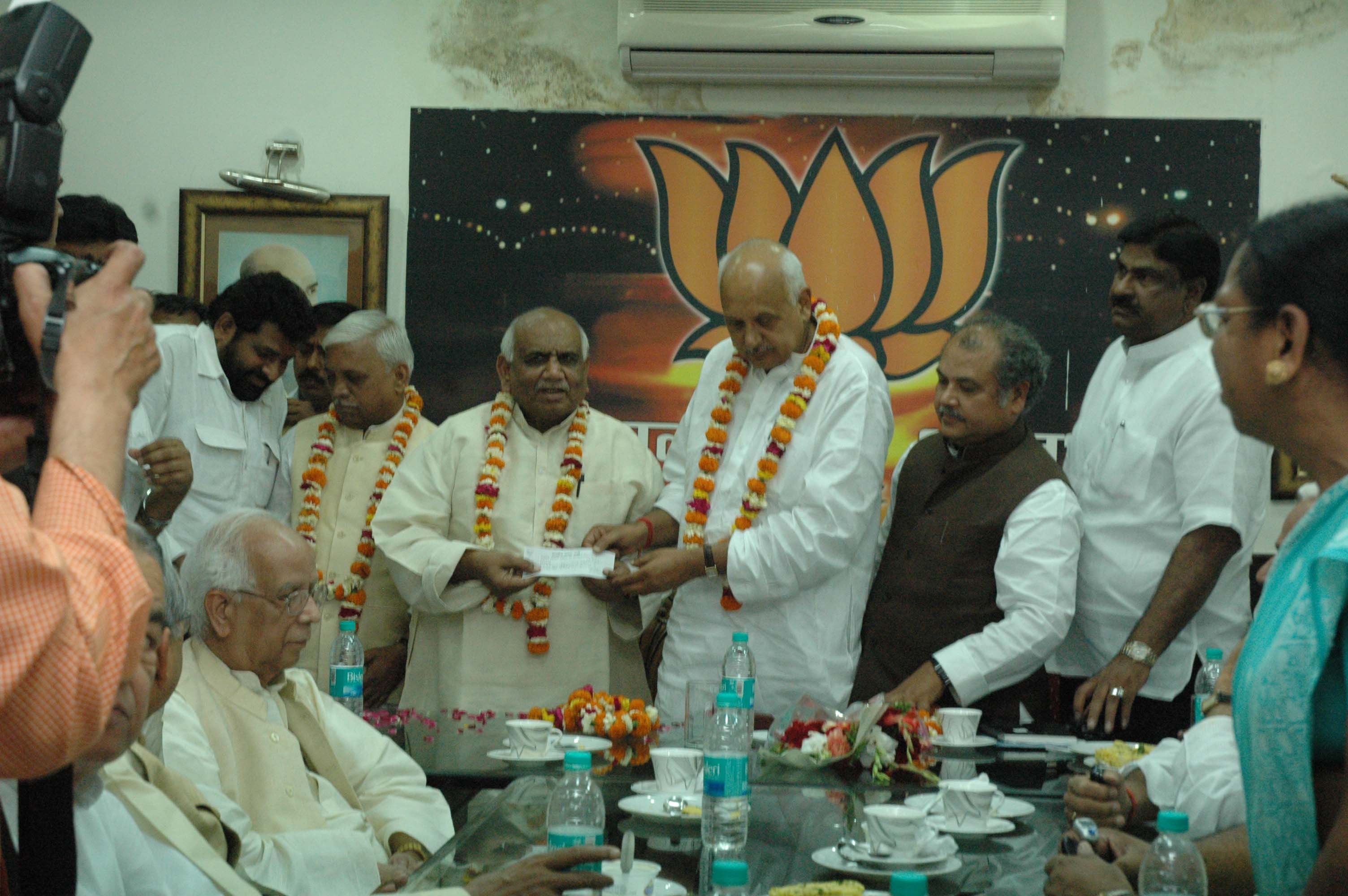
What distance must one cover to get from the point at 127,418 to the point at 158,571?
1.79 feet

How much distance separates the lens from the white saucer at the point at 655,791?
244 cm

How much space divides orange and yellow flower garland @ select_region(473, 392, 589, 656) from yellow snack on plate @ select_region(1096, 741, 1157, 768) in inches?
68.6

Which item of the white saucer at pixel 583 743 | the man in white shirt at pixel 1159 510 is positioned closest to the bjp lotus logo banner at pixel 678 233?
the man in white shirt at pixel 1159 510

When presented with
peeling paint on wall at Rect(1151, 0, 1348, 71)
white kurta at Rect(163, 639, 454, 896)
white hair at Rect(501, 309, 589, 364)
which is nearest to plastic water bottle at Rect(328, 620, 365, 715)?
white kurta at Rect(163, 639, 454, 896)

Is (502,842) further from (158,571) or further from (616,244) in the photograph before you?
(616,244)

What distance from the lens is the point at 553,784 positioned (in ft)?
8.58

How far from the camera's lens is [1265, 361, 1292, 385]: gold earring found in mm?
1547

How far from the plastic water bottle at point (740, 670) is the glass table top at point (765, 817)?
0.17m

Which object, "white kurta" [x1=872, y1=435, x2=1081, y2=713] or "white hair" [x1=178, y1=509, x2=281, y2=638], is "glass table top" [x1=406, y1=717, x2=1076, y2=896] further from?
"white hair" [x1=178, y1=509, x2=281, y2=638]

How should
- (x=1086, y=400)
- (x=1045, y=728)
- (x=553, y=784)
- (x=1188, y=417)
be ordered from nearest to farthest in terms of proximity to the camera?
(x=553, y=784) < (x=1045, y=728) < (x=1188, y=417) < (x=1086, y=400)

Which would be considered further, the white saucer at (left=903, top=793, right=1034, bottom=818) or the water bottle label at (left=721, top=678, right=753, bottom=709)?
the water bottle label at (left=721, top=678, right=753, bottom=709)

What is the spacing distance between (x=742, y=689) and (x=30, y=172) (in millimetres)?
1927

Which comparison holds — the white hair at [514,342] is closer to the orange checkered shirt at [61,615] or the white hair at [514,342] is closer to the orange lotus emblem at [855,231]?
the orange lotus emblem at [855,231]

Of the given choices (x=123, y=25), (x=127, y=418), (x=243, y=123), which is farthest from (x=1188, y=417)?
(x=123, y=25)
